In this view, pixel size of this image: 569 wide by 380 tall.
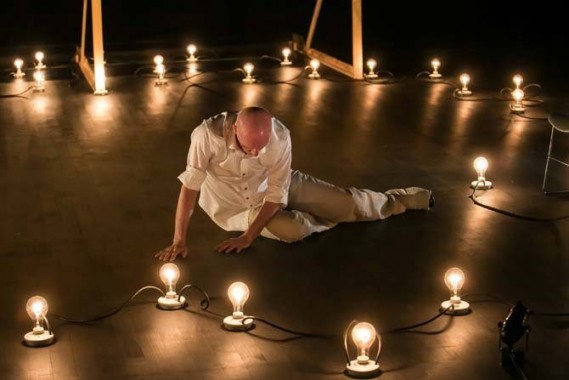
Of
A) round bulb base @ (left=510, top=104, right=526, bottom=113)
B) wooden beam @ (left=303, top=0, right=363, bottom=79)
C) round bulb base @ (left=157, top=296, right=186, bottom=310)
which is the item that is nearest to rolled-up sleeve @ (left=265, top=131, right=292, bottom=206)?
round bulb base @ (left=157, top=296, right=186, bottom=310)

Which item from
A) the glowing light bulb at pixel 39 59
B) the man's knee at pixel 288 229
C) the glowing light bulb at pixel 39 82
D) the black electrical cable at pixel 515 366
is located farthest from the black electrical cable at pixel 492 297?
the glowing light bulb at pixel 39 59

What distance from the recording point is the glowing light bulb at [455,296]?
12.4 ft

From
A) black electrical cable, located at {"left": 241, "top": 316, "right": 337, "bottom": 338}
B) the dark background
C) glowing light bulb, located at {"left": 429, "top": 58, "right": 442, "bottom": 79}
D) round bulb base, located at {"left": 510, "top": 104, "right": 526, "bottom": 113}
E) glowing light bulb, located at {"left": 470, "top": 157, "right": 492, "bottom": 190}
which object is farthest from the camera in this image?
the dark background

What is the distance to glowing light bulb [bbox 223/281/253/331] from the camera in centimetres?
363

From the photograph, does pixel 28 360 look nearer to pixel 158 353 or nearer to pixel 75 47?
pixel 158 353

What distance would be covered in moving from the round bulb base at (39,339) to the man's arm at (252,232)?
1.09 metres

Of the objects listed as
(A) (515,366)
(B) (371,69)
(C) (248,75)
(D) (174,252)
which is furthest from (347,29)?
(A) (515,366)

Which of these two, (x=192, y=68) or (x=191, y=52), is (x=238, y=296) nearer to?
(x=192, y=68)

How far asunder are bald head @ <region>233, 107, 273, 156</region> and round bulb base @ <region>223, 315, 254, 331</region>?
2.29ft

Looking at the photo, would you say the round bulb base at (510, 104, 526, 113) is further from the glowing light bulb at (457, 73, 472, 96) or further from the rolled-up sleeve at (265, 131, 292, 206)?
the rolled-up sleeve at (265, 131, 292, 206)

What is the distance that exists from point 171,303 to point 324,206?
1141mm

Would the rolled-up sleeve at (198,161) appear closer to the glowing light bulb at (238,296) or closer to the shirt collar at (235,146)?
the shirt collar at (235,146)

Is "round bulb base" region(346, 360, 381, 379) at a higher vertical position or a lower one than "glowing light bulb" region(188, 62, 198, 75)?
higher

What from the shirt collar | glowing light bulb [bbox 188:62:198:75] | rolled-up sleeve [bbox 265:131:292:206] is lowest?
glowing light bulb [bbox 188:62:198:75]
